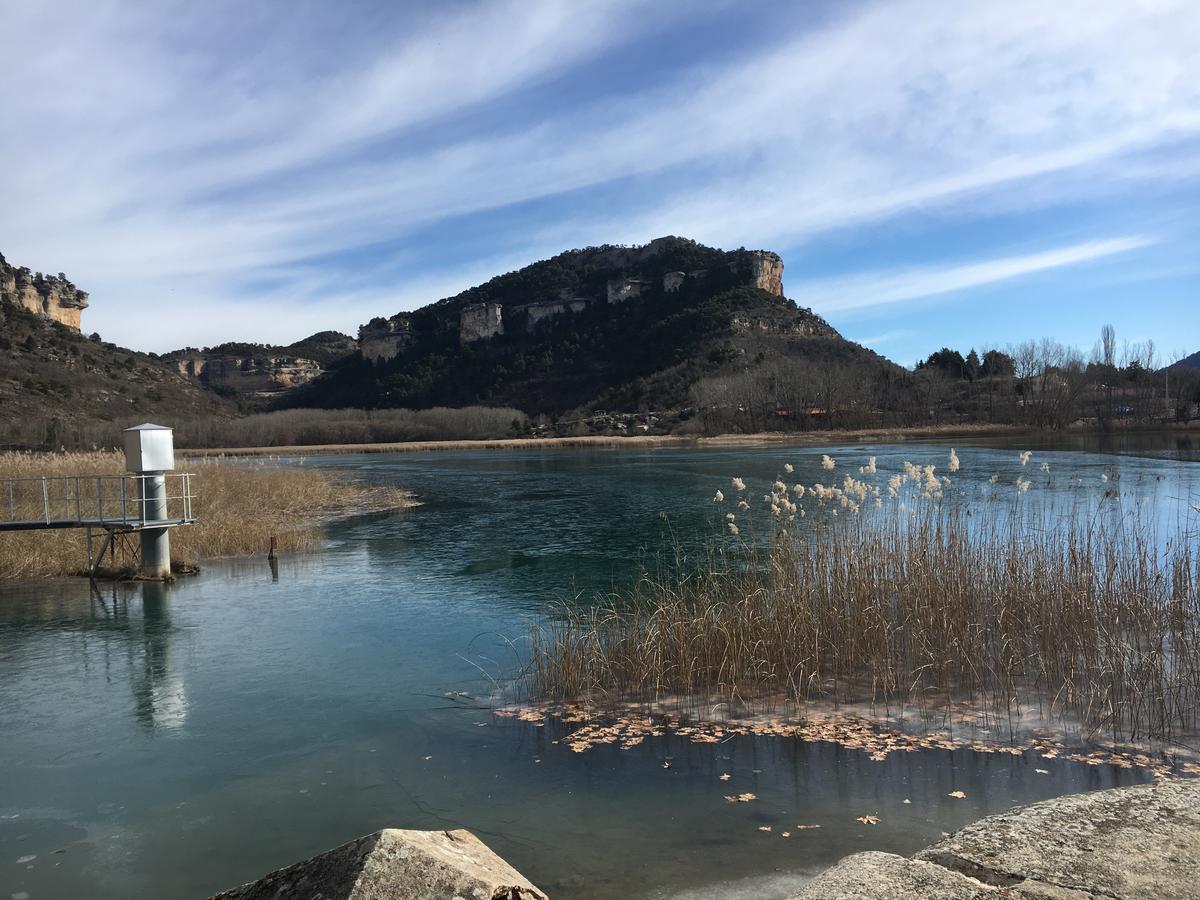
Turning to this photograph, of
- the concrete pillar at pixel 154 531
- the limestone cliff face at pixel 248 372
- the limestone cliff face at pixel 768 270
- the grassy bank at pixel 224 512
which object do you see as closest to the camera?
the concrete pillar at pixel 154 531

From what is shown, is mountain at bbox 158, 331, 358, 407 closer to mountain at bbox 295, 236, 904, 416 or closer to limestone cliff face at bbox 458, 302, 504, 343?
mountain at bbox 295, 236, 904, 416

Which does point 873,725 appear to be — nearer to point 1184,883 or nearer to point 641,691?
point 641,691

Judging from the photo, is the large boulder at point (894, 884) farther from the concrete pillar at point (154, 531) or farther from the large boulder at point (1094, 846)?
the concrete pillar at point (154, 531)

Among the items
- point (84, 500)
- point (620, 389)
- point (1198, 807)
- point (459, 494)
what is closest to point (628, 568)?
point (1198, 807)

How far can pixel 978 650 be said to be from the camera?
876 cm

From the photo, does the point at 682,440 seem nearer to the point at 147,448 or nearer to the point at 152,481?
the point at 152,481

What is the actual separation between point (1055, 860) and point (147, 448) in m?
15.8

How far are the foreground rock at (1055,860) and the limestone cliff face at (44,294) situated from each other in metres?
108

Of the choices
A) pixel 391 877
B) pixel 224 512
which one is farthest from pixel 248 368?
pixel 391 877

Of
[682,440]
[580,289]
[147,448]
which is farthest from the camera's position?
[580,289]

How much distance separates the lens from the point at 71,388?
66.2m

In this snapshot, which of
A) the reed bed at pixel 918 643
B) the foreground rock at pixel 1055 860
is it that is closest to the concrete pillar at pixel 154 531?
the reed bed at pixel 918 643

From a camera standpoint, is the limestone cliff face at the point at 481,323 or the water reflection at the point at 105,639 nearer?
the water reflection at the point at 105,639

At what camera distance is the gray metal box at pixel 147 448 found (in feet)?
50.1
